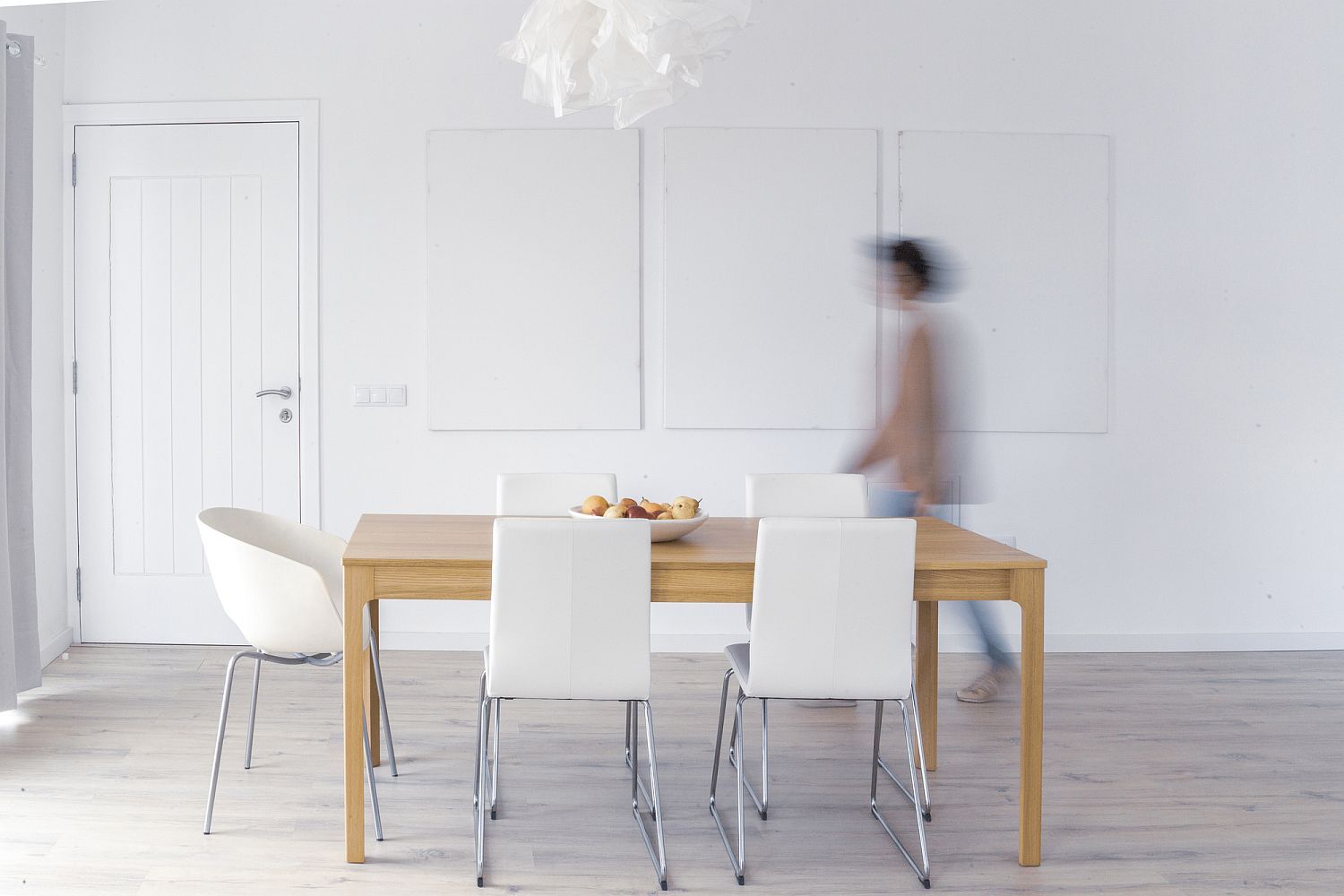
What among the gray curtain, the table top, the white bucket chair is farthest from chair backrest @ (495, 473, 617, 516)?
the gray curtain

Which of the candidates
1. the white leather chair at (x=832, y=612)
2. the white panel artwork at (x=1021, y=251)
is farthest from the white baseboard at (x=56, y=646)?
the white panel artwork at (x=1021, y=251)

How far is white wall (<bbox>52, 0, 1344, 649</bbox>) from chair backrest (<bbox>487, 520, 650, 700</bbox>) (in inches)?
78.4

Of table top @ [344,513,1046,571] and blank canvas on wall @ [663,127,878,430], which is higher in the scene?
blank canvas on wall @ [663,127,878,430]

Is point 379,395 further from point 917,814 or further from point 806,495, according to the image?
point 917,814

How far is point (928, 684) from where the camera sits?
9.98ft

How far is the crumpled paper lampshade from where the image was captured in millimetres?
2039

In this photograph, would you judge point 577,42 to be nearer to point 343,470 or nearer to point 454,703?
point 454,703

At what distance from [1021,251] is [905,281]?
0.51 m

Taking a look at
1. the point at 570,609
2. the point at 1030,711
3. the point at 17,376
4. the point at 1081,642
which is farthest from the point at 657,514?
the point at 1081,642

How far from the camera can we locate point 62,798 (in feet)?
8.77

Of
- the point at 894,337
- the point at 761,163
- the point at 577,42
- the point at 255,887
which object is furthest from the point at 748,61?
the point at 255,887

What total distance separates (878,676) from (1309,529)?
→ 3073mm

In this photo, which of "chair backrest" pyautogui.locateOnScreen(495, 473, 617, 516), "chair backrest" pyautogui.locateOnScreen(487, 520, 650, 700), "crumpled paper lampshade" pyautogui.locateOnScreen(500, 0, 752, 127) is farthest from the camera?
"chair backrest" pyautogui.locateOnScreen(495, 473, 617, 516)

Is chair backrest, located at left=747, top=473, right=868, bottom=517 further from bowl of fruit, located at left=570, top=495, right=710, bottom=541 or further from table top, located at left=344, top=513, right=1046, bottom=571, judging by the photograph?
bowl of fruit, located at left=570, top=495, right=710, bottom=541
